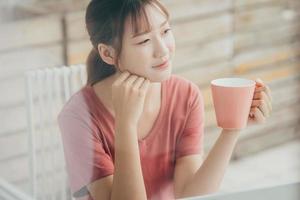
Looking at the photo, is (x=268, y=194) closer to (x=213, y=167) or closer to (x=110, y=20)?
(x=213, y=167)

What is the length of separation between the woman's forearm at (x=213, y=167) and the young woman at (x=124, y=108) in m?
0.05

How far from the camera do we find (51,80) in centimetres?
73

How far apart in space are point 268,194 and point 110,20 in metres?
0.40

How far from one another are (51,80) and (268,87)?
1.05 feet

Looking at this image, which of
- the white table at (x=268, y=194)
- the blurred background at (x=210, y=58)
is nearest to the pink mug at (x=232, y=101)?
the blurred background at (x=210, y=58)

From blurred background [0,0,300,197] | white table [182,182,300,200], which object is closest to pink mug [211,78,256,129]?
blurred background [0,0,300,197]

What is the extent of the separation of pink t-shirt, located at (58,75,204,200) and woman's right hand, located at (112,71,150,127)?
2 centimetres

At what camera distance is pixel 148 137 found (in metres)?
0.76

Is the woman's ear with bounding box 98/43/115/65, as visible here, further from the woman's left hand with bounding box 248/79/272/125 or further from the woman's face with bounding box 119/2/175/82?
the woman's left hand with bounding box 248/79/272/125

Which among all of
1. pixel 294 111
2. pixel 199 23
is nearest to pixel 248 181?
pixel 294 111

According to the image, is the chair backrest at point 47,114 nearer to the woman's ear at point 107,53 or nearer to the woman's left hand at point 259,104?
the woman's ear at point 107,53

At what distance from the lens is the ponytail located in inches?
28.8

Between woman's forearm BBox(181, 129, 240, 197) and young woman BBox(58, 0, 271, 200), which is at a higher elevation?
young woman BBox(58, 0, 271, 200)

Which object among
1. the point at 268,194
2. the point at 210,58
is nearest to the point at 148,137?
the point at 210,58
